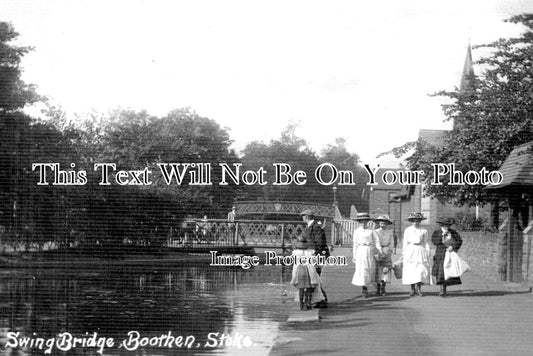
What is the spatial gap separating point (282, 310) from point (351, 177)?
3.80 metres

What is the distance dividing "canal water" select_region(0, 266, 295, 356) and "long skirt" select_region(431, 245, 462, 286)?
2.76 metres

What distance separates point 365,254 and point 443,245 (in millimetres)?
1398

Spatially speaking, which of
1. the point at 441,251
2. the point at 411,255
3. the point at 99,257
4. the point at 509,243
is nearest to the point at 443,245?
the point at 441,251

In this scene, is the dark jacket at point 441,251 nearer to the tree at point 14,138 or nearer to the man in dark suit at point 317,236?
the man in dark suit at point 317,236

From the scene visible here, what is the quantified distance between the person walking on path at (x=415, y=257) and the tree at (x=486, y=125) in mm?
794

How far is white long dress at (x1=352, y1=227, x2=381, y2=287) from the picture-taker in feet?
43.5

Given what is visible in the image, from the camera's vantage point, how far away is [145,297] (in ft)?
45.4

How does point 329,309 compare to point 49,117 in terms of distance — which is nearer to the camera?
point 329,309

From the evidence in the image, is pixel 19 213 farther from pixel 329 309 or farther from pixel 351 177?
pixel 351 177

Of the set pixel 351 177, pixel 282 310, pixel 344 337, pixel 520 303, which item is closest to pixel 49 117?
pixel 282 310

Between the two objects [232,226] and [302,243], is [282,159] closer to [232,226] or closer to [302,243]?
[302,243]

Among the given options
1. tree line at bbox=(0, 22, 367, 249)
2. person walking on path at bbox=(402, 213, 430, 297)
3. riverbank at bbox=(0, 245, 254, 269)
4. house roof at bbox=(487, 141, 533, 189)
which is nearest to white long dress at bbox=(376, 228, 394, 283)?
person walking on path at bbox=(402, 213, 430, 297)

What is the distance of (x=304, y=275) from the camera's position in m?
11.0

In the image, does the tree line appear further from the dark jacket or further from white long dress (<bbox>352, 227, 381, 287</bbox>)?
the dark jacket
